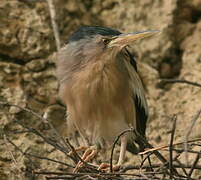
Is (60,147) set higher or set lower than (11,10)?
lower

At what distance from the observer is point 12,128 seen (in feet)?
14.7

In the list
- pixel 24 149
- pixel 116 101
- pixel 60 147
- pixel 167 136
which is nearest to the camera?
pixel 60 147

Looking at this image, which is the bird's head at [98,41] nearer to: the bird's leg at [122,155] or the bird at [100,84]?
the bird at [100,84]

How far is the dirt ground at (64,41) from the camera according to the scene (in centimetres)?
458

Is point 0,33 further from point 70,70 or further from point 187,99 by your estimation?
point 187,99

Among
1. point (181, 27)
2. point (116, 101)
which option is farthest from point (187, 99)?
point (116, 101)

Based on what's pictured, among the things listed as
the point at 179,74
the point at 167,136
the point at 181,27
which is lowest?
the point at 167,136

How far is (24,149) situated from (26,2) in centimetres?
132

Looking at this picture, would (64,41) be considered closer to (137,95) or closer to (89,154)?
(137,95)

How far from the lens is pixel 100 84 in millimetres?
4070

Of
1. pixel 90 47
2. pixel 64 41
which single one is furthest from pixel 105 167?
pixel 64 41

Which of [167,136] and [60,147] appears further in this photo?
[167,136]

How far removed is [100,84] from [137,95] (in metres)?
0.36

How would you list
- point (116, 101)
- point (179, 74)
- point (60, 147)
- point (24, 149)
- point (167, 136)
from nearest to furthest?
point (60, 147) → point (116, 101) → point (24, 149) → point (167, 136) → point (179, 74)
